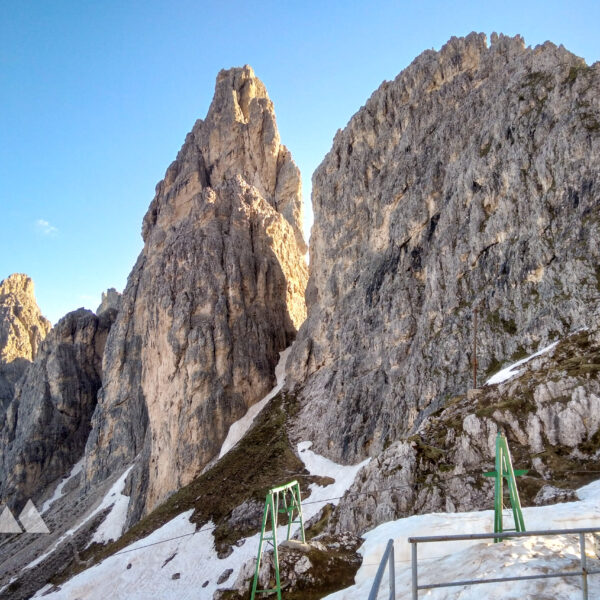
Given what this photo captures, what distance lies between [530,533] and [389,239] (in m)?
50.6

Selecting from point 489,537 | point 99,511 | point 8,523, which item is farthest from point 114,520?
point 489,537

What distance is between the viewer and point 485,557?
27.7ft

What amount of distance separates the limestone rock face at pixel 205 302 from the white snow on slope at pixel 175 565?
69.6 feet

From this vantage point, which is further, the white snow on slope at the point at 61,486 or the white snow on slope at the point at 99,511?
the white snow on slope at the point at 61,486

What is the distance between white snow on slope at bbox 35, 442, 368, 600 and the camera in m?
34.7

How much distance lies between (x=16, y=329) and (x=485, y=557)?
152 metres

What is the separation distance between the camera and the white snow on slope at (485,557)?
711cm

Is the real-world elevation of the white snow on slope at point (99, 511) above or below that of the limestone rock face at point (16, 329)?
below

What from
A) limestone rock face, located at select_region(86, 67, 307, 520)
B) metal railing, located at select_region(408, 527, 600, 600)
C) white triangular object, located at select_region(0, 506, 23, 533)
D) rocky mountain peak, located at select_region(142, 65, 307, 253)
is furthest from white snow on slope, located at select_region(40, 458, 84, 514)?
metal railing, located at select_region(408, 527, 600, 600)

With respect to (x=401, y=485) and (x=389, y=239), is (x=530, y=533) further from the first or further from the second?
(x=389, y=239)

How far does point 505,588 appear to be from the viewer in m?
7.14

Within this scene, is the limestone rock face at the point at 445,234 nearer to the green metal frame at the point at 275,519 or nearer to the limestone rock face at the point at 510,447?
the limestone rock face at the point at 510,447

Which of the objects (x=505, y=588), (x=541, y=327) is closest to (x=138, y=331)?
(x=541, y=327)

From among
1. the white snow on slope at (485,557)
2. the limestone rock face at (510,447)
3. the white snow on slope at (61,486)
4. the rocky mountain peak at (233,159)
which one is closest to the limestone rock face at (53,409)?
the white snow on slope at (61,486)
